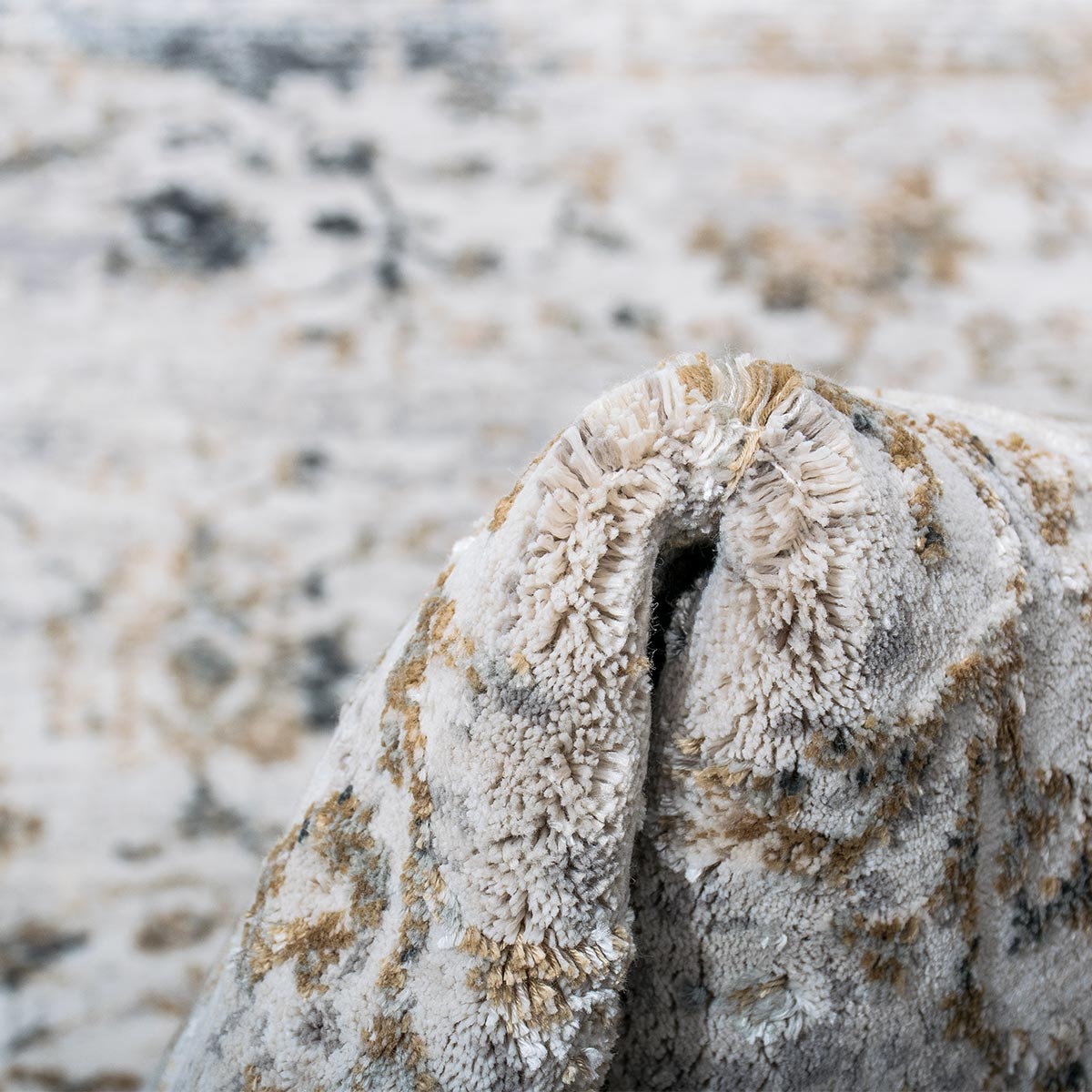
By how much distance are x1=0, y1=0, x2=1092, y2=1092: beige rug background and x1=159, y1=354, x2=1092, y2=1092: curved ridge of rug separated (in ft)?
1.64

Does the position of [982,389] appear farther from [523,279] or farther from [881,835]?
[881,835]

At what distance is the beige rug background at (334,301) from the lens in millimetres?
778

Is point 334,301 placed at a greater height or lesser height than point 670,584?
greater

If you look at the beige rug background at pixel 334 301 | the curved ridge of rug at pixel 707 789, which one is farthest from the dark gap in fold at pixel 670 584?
the beige rug background at pixel 334 301

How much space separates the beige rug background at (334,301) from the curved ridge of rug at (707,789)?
1.64ft

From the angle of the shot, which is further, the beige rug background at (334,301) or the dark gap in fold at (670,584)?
the beige rug background at (334,301)

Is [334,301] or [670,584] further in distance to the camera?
[334,301]

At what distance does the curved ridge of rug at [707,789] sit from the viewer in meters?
0.26

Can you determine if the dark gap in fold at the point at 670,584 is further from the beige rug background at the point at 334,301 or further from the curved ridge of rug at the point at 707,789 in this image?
the beige rug background at the point at 334,301

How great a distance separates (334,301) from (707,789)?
66 cm

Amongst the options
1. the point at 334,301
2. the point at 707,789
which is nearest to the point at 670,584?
the point at 707,789

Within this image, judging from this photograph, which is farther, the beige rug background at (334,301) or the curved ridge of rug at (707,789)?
the beige rug background at (334,301)

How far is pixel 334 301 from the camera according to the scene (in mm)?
827

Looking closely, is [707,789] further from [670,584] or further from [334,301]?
[334,301]
